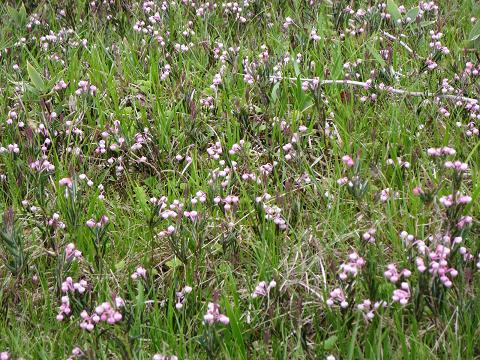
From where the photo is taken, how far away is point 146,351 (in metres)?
3.28

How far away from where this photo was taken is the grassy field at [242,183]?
3.26 metres

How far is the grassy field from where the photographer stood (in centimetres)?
326

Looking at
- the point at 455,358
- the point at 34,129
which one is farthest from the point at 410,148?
the point at 34,129

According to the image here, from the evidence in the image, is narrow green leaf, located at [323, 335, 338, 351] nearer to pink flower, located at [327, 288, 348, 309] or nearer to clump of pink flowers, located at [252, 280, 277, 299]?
pink flower, located at [327, 288, 348, 309]

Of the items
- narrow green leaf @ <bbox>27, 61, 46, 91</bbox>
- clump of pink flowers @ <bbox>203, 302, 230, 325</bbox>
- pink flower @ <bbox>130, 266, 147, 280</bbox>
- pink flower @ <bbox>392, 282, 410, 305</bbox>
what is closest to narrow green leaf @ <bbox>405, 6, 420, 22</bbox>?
narrow green leaf @ <bbox>27, 61, 46, 91</bbox>

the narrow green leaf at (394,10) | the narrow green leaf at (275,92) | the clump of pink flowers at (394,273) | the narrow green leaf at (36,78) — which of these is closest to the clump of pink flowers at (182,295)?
the clump of pink flowers at (394,273)

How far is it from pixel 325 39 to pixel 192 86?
4.10ft

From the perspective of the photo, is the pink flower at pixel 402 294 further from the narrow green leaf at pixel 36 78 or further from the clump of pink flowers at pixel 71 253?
the narrow green leaf at pixel 36 78

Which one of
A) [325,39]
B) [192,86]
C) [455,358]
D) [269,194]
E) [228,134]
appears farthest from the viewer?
[325,39]

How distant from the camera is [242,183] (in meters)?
4.30

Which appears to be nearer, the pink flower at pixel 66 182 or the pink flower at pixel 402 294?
the pink flower at pixel 402 294

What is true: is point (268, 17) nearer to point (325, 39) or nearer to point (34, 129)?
point (325, 39)

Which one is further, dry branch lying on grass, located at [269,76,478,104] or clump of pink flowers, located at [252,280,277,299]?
dry branch lying on grass, located at [269,76,478,104]

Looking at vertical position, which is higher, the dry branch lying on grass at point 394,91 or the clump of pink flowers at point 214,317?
the dry branch lying on grass at point 394,91
